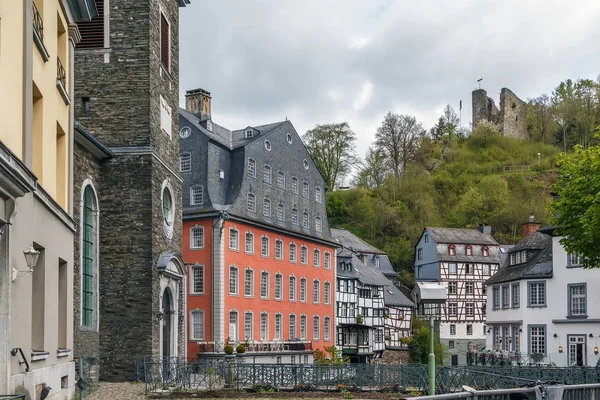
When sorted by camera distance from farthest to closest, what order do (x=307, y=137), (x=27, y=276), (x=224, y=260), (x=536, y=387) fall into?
(x=307, y=137) < (x=224, y=260) < (x=27, y=276) < (x=536, y=387)

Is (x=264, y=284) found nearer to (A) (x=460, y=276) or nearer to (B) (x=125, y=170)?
(B) (x=125, y=170)

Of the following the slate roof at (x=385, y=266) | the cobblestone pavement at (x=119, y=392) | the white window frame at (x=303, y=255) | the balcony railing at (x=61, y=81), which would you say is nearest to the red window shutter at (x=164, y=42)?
the cobblestone pavement at (x=119, y=392)

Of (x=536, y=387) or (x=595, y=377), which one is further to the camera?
(x=595, y=377)

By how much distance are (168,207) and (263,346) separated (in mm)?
19069

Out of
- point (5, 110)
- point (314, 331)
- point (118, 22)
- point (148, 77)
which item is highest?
point (118, 22)

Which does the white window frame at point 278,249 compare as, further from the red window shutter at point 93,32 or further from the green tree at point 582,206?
the red window shutter at point 93,32

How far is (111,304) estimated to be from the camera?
28828mm

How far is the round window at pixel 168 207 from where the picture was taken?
31.5m

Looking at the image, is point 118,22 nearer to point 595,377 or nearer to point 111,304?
point 111,304

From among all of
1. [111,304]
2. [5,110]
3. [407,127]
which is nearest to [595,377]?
[111,304]

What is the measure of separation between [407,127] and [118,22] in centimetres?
7782

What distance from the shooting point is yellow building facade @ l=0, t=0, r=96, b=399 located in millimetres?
12367

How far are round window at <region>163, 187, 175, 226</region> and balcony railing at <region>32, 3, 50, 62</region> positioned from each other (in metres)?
15.9

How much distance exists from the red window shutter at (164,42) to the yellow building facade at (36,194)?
12.2 meters
